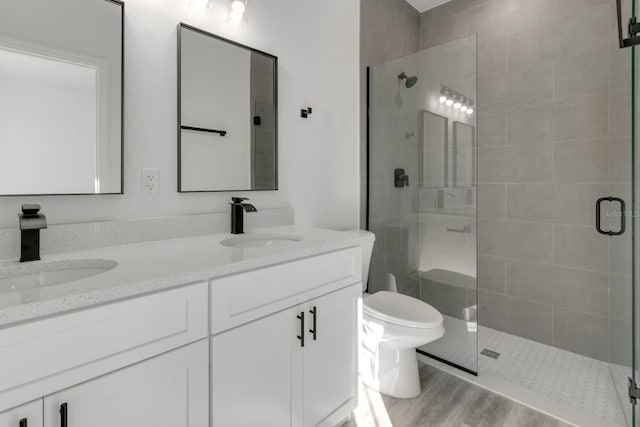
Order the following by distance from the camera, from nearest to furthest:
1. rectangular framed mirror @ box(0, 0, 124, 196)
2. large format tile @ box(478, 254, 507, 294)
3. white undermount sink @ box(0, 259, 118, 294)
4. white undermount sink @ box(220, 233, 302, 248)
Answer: white undermount sink @ box(0, 259, 118, 294), rectangular framed mirror @ box(0, 0, 124, 196), white undermount sink @ box(220, 233, 302, 248), large format tile @ box(478, 254, 507, 294)

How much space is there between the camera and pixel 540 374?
80.1 inches

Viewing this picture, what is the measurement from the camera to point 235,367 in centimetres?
109

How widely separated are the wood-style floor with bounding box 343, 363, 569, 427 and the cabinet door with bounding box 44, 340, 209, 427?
932 mm

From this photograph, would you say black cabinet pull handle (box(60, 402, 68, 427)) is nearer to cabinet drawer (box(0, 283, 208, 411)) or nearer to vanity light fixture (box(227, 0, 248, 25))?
cabinet drawer (box(0, 283, 208, 411))

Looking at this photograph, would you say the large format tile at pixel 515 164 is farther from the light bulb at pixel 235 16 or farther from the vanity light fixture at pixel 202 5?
the vanity light fixture at pixel 202 5

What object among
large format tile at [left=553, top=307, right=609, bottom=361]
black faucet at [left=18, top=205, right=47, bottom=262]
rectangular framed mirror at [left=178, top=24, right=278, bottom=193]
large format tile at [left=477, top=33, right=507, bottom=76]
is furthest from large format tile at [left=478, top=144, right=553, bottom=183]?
black faucet at [left=18, top=205, right=47, bottom=262]

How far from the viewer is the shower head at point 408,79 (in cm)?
225


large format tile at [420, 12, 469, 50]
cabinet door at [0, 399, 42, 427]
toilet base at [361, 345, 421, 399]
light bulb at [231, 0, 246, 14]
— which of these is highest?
large format tile at [420, 12, 469, 50]

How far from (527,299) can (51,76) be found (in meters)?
3.02

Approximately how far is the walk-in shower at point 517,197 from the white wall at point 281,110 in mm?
336

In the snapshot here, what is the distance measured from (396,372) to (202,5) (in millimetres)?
2084

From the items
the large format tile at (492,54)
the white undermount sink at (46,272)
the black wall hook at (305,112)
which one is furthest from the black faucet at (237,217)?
the large format tile at (492,54)

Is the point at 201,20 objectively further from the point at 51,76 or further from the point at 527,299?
the point at 527,299

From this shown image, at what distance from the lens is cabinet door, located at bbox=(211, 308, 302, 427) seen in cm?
105
